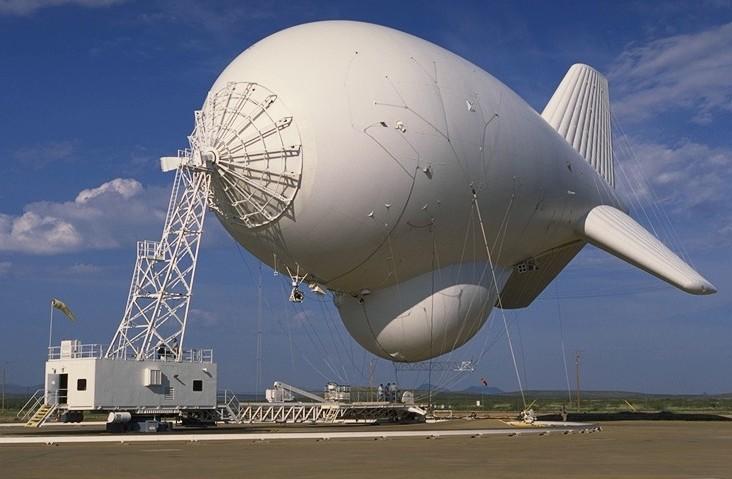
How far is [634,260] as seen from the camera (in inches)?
1415

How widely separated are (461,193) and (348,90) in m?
5.33

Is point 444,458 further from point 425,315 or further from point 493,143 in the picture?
point 493,143

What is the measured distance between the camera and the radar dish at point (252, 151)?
86.5 feet

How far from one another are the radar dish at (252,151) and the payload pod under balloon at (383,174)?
43mm

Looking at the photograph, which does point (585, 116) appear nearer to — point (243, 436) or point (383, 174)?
point (383, 174)

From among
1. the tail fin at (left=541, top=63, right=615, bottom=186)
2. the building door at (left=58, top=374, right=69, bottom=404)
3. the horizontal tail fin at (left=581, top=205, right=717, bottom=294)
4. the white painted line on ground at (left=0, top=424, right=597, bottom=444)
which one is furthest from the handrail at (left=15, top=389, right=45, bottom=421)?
the tail fin at (left=541, top=63, right=615, bottom=186)

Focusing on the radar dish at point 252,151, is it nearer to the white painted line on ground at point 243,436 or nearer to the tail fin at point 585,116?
the white painted line on ground at point 243,436

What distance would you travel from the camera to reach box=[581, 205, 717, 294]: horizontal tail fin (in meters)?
34.9

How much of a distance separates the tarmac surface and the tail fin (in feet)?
54.3

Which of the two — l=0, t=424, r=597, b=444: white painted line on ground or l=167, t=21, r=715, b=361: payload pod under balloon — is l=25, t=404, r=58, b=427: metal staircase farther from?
l=167, t=21, r=715, b=361: payload pod under balloon

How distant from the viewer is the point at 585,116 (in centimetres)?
4197

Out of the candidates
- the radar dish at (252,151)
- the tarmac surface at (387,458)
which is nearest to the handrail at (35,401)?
the tarmac surface at (387,458)

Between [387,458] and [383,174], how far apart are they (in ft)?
32.8

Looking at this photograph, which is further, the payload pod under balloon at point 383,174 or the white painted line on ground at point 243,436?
the payload pod under balloon at point 383,174
